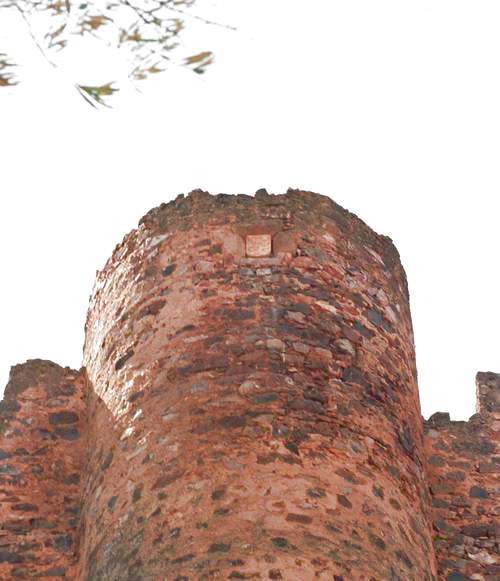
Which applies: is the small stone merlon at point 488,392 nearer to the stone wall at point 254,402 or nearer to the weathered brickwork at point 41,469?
the stone wall at point 254,402

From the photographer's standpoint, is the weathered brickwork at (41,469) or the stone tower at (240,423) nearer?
the stone tower at (240,423)

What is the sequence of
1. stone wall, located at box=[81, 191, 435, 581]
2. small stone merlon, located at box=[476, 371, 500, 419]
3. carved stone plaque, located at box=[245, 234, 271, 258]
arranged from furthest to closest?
1. small stone merlon, located at box=[476, 371, 500, 419]
2. carved stone plaque, located at box=[245, 234, 271, 258]
3. stone wall, located at box=[81, 191, 435, 581]

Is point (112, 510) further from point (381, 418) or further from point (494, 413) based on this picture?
point (494, 413)

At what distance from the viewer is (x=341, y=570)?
8.45 metres

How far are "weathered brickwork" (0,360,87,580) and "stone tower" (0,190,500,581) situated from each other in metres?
0.01

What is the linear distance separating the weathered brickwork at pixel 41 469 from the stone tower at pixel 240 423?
1 cm

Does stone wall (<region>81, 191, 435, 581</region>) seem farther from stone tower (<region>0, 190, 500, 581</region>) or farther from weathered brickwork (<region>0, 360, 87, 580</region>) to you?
weathered brickwork (<region>0, 360, 87, 580</region>)

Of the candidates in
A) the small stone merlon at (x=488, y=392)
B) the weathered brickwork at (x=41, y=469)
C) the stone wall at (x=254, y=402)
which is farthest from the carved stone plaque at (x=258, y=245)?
the small stone merlon at (x=488, y=392)

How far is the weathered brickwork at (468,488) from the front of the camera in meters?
9.99

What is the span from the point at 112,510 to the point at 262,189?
265cm

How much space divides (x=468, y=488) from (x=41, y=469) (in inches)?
114

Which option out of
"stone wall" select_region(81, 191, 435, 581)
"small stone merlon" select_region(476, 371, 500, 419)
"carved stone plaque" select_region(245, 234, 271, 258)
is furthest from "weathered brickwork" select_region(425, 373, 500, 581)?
"carved stone plaque" select_region(245, 234, 271, 258)

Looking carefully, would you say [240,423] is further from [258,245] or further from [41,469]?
[41,469]

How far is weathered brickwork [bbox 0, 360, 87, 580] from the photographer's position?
9.91 m
